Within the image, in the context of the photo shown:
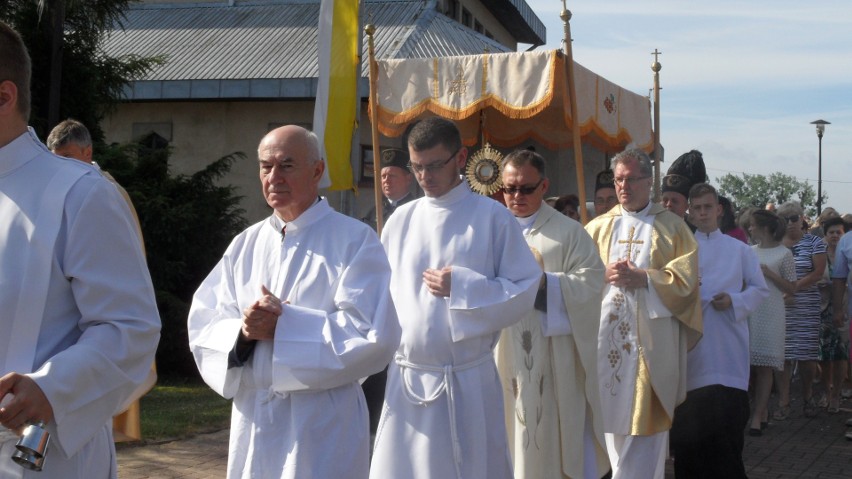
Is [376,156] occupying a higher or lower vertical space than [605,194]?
higher

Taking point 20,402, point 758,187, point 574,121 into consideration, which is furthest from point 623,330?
point 758,187

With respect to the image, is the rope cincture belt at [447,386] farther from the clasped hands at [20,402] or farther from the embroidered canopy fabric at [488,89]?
the embroidered canopy fabric at [488,89]

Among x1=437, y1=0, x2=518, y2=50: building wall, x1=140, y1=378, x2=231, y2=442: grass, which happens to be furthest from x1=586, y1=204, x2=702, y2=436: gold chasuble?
x1=437, y1=0, x2=518, y2=50: building wall

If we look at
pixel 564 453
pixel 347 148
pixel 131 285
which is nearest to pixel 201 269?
pixel 347 148

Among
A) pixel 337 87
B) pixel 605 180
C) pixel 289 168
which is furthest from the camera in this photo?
pixel 605 180

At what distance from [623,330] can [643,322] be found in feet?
0.47

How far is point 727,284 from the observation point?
7.19m

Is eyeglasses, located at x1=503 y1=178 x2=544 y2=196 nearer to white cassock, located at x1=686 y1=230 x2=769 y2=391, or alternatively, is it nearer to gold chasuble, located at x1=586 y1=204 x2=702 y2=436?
gold chasuble, located at x1=586 y1=204 x2=702 y2=436

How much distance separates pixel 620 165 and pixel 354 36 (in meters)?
2.83

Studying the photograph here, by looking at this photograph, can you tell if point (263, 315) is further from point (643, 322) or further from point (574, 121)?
point (574, 121)

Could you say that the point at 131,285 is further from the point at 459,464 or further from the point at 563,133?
the point at 563,133

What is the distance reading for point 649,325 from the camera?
260 inches

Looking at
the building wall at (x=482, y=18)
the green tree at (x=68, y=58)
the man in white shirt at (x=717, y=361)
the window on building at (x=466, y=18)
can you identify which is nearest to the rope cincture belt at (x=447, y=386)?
the man in white shirt at (x=717, y=361)

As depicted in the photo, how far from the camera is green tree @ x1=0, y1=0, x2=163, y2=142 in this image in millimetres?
13180
